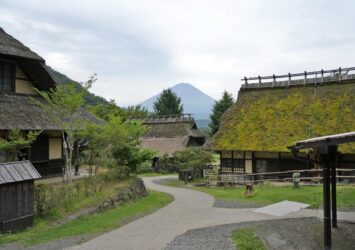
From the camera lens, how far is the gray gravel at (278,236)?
29.9 ft

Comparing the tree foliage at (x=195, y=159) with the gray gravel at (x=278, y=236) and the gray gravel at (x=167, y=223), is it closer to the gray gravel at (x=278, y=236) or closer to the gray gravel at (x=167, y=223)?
the gray gravel at (x=167, y=223)

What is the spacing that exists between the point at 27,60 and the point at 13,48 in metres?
0.85

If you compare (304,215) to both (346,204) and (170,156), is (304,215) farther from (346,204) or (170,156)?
(170,156)

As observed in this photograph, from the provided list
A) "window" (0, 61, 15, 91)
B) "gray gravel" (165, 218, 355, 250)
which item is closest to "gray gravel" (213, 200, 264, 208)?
"gray gravel" (165, 218, 355, 250)

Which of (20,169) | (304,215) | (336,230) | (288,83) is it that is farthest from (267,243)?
(288,83)

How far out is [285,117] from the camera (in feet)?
84.0

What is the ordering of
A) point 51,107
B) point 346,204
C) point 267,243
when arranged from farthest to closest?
1. point 51,107
2. point 346,204
3. point 267,243

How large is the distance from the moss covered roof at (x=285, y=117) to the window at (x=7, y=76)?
46.3 ft

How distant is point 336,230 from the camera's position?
10.3 m

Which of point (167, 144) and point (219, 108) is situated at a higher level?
point (219, 108)

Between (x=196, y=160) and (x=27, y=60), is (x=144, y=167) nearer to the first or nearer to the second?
(x=196, y=160)

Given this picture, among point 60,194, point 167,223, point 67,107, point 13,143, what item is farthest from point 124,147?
point 167,223

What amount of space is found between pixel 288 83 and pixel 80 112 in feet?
52.4

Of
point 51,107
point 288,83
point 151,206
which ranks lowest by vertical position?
point 151,206
